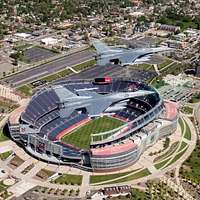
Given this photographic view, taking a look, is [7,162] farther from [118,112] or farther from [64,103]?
[118,112]

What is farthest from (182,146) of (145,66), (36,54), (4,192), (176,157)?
(36,54)

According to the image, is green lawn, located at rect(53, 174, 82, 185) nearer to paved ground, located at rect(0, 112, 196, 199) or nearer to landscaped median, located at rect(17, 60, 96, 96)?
paved ground, located at rect(0, 112, 196, 199)

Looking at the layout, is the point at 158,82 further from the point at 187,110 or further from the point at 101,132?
the point at 101,132

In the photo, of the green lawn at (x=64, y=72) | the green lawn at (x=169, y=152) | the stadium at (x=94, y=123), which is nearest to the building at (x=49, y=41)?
the green lawn at (x=64, y=72)

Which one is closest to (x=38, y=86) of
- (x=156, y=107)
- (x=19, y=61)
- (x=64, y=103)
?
(x=19, y=61)

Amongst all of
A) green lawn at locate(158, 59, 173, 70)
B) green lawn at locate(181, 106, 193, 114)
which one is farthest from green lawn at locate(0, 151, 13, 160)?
green lawn at locate(158, 59, 173, 70)

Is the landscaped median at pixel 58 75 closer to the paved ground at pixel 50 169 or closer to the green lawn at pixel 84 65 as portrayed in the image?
the green lawn at pixel 84 65
